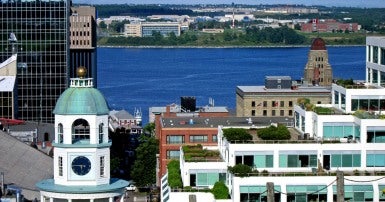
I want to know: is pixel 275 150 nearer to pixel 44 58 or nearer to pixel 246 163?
pixel 246 163

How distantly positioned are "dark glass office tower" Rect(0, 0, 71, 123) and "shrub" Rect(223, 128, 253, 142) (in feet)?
220

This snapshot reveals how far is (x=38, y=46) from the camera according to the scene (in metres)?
126

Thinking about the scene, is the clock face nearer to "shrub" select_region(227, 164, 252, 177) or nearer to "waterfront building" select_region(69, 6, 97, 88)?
"shrub" select_region(227, 164, 252, 177)

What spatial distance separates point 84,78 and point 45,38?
80.5 meters

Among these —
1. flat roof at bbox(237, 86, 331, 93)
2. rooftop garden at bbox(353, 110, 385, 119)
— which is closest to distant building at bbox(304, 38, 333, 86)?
flat roof at bbox(237, 86, 331, 93)

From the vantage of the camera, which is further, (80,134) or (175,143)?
(175,143)

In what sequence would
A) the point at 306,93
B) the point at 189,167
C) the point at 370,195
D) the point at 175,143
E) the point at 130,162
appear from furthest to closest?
1. the point at 306,93
2. the point at 130,162
3. the point at 175,143
4. the point at 189,167
5. the point at 370,195

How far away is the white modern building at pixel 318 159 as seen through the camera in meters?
54.2

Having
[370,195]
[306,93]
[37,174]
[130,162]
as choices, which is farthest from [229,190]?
[306,93]

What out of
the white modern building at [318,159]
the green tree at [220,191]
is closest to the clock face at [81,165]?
the white modern building at [318,159]

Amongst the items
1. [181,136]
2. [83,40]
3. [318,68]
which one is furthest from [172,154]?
[83,40]

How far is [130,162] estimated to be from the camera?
116312 mm

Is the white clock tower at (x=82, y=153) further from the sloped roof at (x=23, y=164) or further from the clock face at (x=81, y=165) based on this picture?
the sloped roof at (x=23, y=164)

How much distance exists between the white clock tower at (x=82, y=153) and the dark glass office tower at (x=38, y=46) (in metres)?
78.2
